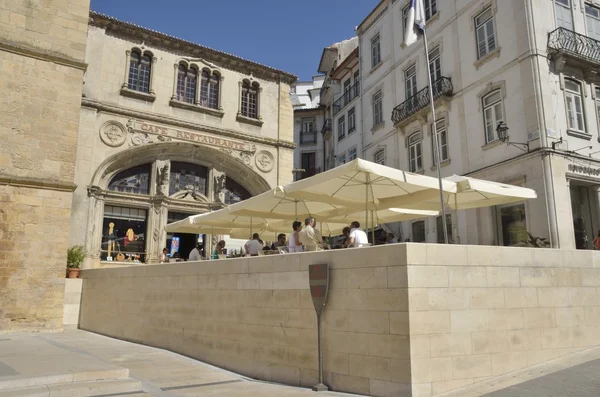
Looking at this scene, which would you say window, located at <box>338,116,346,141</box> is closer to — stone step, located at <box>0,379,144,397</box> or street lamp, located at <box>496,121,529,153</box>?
street lamp, located at <box>496,121,529,153</box>

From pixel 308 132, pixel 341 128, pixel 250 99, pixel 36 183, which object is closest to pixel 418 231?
pixel 250 99

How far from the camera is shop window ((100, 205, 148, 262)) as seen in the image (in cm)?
1952

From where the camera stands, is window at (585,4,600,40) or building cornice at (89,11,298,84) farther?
building cornice at (89,11,298,84)

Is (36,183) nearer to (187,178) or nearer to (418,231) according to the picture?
(187,178)

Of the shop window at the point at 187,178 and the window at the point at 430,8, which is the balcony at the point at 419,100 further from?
the shop window at the point at 187,178

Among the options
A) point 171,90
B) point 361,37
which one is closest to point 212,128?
point 171,90

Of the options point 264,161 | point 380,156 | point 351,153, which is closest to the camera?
point 264,161

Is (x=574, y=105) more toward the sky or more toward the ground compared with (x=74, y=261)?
more toward the sky

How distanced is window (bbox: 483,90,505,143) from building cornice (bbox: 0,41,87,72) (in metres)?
14.1

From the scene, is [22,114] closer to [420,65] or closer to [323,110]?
[420,65]

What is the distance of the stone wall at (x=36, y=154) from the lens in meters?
13.4

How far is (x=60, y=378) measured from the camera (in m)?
7.25

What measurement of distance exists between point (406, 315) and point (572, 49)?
1422cm

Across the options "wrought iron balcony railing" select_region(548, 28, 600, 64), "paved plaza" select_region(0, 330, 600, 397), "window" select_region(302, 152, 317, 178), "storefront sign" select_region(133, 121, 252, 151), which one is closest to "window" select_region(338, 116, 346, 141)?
"window" select_region(302, 152, 317, 178)
